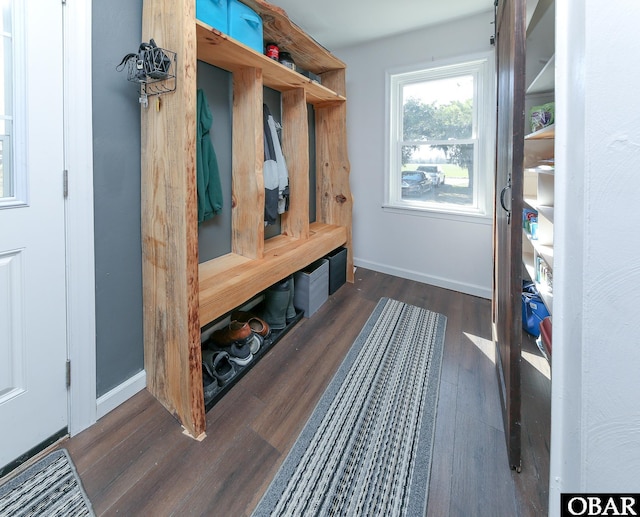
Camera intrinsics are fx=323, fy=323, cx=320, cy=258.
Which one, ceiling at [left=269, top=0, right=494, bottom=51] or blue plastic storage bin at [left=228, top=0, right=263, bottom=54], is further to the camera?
ceiling at [left=269, top=0, right=494, bottom=51]

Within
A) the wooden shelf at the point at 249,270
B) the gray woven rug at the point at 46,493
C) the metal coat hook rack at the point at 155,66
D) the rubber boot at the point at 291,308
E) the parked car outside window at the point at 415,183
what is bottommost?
the gray woven rug at the point at 46,493

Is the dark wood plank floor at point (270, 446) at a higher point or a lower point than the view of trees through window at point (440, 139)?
lower

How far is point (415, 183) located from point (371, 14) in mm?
1598

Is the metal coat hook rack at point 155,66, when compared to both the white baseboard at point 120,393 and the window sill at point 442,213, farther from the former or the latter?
the window sill at point 442,213

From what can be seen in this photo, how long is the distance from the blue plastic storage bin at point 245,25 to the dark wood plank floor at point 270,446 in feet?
6.43

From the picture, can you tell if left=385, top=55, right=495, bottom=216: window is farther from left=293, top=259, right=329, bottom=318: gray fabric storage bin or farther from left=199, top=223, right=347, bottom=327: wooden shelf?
left=293, top=259, right=329, bottom=318: gray fabric storage bin

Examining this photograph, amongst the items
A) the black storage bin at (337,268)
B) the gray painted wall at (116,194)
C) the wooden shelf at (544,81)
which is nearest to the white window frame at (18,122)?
the gray painted wall at (116,194)

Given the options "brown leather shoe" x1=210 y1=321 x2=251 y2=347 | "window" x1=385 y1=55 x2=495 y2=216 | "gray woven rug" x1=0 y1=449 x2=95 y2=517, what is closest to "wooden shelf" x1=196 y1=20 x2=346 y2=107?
"window" x1=385 y1=55 x2=495 y2=216

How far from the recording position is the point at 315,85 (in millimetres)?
2629

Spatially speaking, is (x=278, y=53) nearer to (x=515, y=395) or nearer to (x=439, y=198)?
(x=439, y=198)

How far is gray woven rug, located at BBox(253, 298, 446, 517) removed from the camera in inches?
47.6

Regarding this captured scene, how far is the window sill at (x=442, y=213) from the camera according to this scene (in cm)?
Result: 305

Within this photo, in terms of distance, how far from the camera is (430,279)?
3.44m

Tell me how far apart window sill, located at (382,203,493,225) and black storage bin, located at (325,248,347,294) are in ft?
2.54
